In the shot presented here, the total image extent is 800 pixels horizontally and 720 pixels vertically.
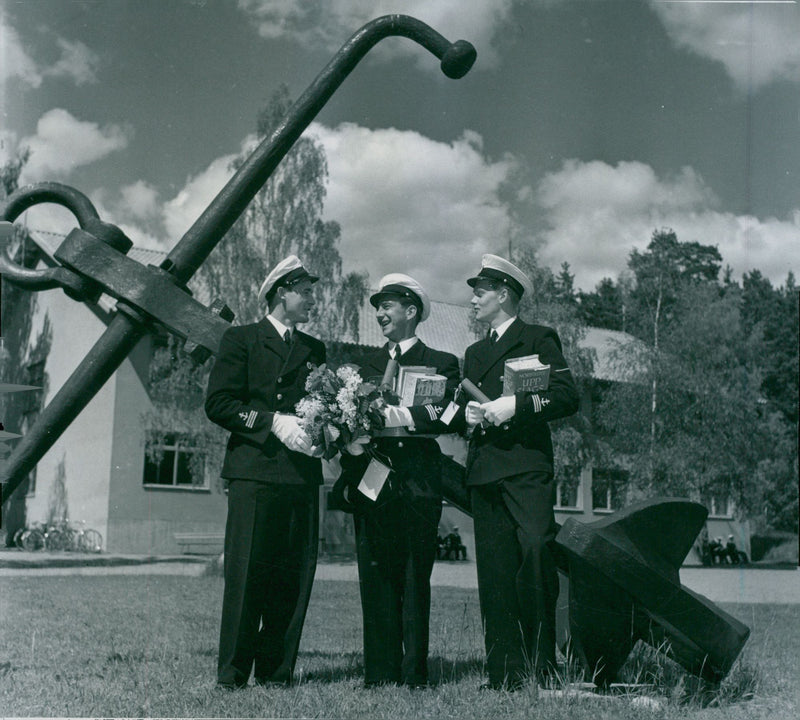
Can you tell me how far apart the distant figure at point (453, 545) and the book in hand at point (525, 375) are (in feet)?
33.6

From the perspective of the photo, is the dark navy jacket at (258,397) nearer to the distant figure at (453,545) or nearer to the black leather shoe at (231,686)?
the black leather shoe at (231,686)

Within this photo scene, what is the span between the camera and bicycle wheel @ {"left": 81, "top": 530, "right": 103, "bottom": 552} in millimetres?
16859

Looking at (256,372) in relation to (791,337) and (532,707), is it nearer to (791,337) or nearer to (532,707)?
(532,707)

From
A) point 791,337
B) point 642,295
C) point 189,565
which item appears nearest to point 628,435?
point 642,295

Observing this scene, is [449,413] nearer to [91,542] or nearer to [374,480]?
[374,480]

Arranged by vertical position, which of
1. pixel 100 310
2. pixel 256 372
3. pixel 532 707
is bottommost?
pixel 532 707

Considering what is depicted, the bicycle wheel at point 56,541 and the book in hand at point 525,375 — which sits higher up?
the book in hand at point 525,375

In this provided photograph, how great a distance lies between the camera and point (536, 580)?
391 centimetres

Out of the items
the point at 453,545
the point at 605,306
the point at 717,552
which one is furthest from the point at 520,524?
the point at 717,552

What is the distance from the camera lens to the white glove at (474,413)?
399 centimetres

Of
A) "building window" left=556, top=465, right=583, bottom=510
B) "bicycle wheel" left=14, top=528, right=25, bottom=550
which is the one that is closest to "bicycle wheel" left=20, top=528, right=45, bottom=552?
"bicycle wheel" left=14, top=528, right=25, bottom=550

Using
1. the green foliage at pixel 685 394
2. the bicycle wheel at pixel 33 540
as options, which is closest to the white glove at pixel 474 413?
the green foliage at pixel 685 394

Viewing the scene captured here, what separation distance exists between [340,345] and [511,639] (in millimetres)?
10300

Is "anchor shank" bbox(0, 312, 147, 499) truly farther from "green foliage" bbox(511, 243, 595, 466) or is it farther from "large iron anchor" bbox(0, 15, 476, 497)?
"green foliage" bbox(511, 243, 595, 466)
